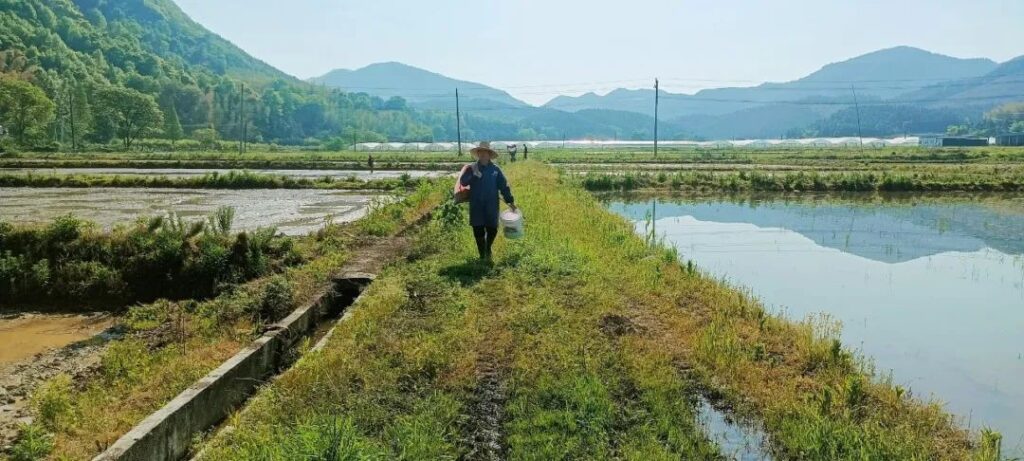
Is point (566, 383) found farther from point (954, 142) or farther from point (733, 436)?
point (954, 142)

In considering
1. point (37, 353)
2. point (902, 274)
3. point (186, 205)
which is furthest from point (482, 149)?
point (186, 205)

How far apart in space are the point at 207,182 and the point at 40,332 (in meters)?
18.0

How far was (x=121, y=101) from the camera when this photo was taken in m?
68.2

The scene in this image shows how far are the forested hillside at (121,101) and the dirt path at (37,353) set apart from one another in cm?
5579

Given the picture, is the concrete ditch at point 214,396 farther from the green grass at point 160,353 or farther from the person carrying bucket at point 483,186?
the person carrying bucket at point 483,186

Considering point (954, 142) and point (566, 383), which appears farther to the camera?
point (954, 142)

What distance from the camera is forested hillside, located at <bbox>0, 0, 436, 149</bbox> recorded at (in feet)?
206

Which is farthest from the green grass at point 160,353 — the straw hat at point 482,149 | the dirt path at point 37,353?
the straw hat at point 482,149

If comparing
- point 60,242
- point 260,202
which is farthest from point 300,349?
point 260,202

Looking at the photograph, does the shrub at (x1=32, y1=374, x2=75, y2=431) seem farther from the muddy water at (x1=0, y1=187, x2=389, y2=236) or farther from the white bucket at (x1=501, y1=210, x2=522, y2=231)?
the muddy water at (x1=0, y1=187, x2=389, y2=236)

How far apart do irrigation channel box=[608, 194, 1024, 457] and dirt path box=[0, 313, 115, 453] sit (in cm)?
776

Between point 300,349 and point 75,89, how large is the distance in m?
79.7

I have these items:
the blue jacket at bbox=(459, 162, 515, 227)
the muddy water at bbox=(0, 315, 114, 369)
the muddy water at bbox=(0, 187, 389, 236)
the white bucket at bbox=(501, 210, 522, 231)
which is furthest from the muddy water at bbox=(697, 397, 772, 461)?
the muddy water at bbox=(0, 187, 389, 236)

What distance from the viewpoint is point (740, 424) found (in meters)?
4.60
